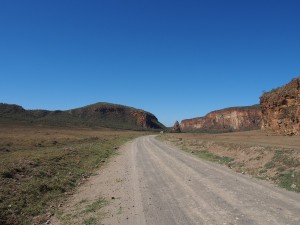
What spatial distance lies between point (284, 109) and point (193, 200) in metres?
45.3

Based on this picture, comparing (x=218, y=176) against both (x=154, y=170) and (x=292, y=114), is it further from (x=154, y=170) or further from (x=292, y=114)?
(x=292, y=114)

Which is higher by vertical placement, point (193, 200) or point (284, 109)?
point (284, 109)

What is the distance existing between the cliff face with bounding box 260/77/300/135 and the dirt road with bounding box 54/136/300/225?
3457 cm

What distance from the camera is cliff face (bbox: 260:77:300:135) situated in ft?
154

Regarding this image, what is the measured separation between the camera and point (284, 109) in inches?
2026

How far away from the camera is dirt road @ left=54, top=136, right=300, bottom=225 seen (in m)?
8.78

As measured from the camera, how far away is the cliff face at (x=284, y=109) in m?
46.8

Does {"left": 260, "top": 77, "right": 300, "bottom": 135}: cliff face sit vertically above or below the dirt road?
above

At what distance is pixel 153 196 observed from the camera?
12.1 metres

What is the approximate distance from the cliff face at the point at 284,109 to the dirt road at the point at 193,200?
113 feet

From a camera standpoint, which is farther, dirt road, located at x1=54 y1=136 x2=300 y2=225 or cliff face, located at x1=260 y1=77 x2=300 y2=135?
cliff face, located at x1=260 y1=77 x2=300 y2=135

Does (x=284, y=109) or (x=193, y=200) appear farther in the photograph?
(x=284, y=109)

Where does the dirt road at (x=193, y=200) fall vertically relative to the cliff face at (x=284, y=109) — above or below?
below

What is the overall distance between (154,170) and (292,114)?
117ft
